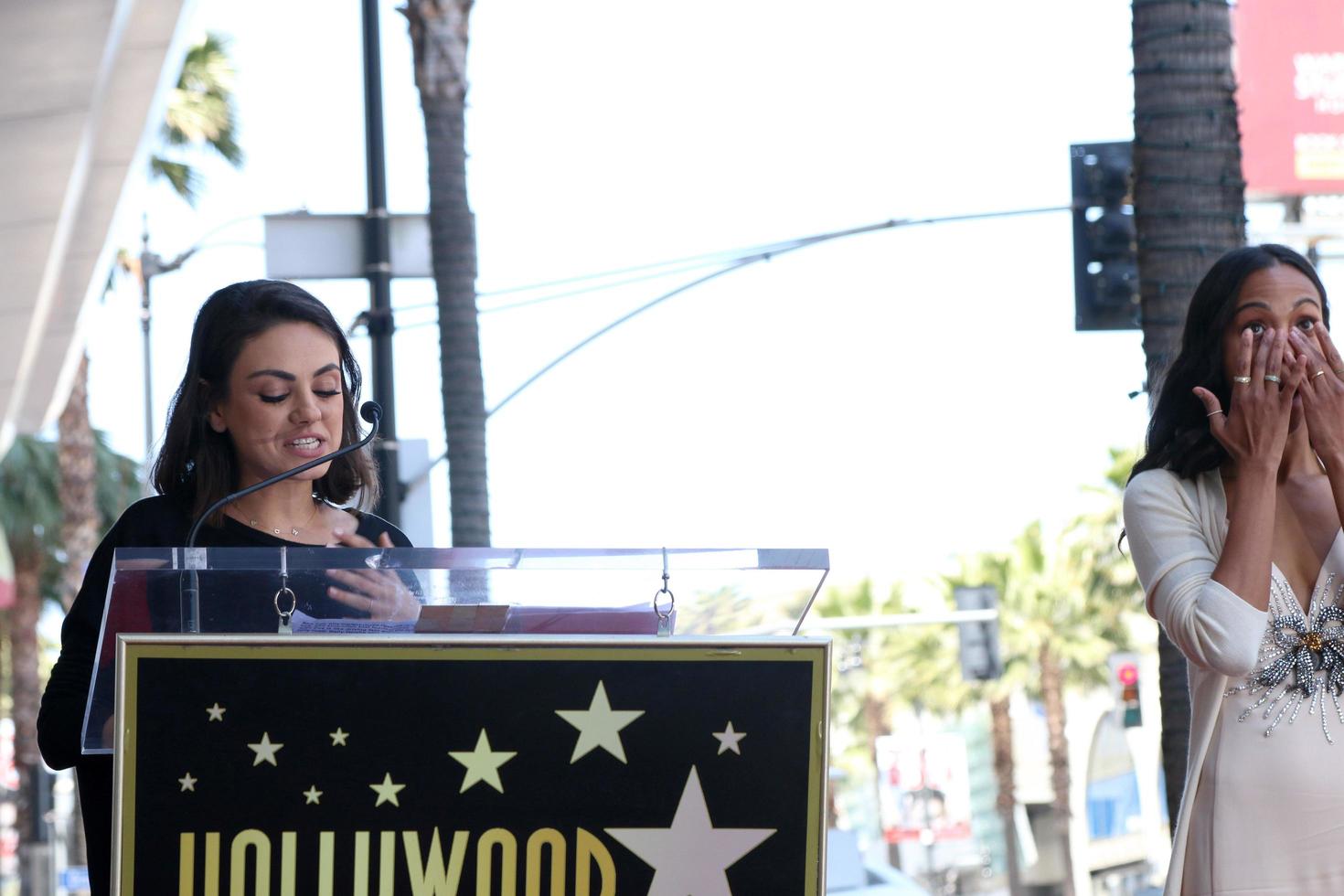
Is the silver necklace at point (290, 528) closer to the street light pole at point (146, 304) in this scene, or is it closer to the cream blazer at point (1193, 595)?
the cream blazer at point (1193, 595)

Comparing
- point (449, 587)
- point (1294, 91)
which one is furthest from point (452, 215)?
point (1294, 91)

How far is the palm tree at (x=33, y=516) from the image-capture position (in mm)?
33875

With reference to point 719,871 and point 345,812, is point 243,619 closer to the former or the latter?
point 345,812

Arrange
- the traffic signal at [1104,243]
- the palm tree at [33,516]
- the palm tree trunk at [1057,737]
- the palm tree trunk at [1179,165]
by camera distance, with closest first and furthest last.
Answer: the palm tree trunk at [1179,165] → the traffic signal at [1104,243] → the palm tree at [33,516] → the palm tree trunk at [1057,737]

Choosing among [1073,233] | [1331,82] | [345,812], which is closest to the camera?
[345,812]

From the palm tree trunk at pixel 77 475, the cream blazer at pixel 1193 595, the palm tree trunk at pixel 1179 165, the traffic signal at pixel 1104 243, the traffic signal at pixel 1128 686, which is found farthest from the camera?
the palm tree trunk at pixel 77 475

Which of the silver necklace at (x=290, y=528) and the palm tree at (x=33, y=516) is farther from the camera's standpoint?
the palm tree at (x=33, y=516)

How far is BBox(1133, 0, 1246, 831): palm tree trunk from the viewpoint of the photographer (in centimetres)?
595

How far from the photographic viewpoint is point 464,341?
13.2m

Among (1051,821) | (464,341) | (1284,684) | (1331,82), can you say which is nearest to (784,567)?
(1284,684)

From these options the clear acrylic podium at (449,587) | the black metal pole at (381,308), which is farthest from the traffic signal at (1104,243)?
the clear acrylic podium at (449,587)

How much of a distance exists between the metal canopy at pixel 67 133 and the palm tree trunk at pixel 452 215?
213 centimetres

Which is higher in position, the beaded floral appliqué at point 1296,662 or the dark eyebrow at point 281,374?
the dark eyebrow at point 281,374

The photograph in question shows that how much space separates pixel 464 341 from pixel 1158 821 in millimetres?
46193
